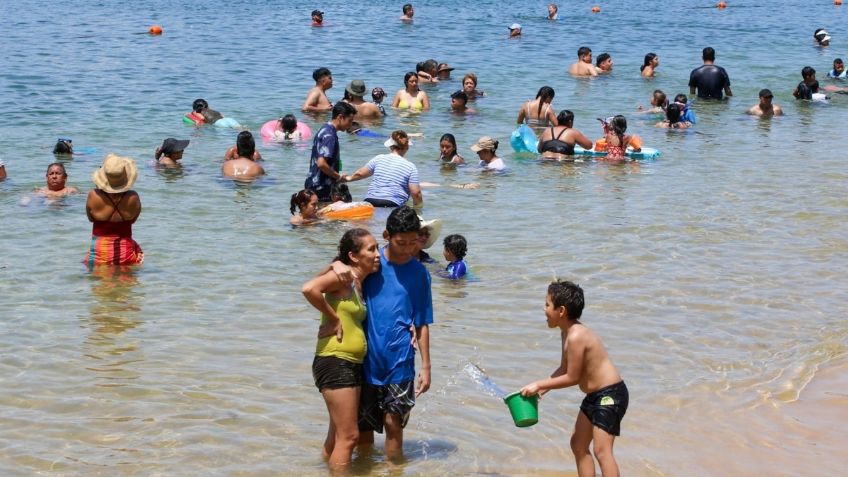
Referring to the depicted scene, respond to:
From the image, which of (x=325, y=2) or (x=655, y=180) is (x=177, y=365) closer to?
(x=655, y=180)

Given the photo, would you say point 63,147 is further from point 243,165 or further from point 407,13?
point 407,13

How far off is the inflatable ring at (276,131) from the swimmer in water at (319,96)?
158cm

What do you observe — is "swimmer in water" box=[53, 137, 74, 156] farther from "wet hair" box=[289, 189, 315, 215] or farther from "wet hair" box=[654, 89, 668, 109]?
→ "wet hair" box=[654, 89, 668, 109]

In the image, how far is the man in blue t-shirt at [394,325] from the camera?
5547mm

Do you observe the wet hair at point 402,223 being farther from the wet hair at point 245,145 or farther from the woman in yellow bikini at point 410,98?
the woman in yellow bikini at point 410,98

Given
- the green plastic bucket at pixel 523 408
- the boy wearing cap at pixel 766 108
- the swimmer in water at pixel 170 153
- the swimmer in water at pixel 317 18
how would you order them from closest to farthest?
the green plastic bucket at pixel 523 408 < the swimmer in water at pixel 170 153 < the boy wearing cap at pixel 766 108 < the swimmer in water at pixel 317 18

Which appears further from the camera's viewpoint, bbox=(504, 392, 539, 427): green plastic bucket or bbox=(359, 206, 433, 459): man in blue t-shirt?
bbox=(359, 206, 433, 459): man in blue t-shirt

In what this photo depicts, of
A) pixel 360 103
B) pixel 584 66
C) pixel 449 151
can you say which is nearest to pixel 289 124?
pixel 360 103

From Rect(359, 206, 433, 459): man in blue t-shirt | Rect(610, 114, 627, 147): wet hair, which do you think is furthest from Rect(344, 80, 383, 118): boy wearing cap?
Rect(359, 206, 433, 459): man in blue t-shirt

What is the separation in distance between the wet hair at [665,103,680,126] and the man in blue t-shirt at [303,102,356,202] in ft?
23.9

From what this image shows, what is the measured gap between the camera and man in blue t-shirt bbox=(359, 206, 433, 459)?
18.2 feet

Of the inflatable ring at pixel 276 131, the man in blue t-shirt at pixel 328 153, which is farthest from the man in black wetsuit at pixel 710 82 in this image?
the man in blue t-shirt at pixel 328 153

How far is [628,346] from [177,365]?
3.13 metres

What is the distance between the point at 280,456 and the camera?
→ 610cm
